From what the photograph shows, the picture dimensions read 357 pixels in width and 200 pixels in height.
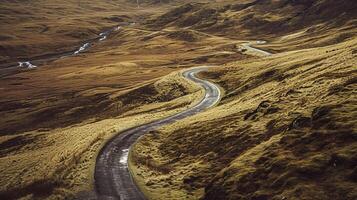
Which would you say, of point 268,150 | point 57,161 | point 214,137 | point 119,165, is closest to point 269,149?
point 268,150

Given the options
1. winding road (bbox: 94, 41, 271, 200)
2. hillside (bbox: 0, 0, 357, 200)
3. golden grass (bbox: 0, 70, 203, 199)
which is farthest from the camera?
golden grass (bbox: 0, 70, 203, 199)

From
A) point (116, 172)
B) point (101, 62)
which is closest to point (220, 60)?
point (101, 62)

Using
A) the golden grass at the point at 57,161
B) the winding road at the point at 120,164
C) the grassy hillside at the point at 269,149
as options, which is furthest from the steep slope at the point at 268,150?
the golden grass at the point at 57,161

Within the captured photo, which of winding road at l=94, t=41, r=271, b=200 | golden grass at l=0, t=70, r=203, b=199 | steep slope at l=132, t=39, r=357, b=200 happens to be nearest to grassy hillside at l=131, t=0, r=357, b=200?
steep slope at l=132, t=39, r=357, b=200

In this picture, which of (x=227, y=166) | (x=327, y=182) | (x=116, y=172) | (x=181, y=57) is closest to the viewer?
(x=327, y=182)

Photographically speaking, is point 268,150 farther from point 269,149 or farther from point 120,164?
point 120,164

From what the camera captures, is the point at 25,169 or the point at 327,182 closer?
the point at 327,182

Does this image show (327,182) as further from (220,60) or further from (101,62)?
(101,62)

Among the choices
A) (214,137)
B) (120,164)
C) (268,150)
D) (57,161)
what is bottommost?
(57,161)

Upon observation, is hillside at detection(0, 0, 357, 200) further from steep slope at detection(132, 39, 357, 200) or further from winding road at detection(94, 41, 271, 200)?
winding road at detection(94, 41, 271, 200)
